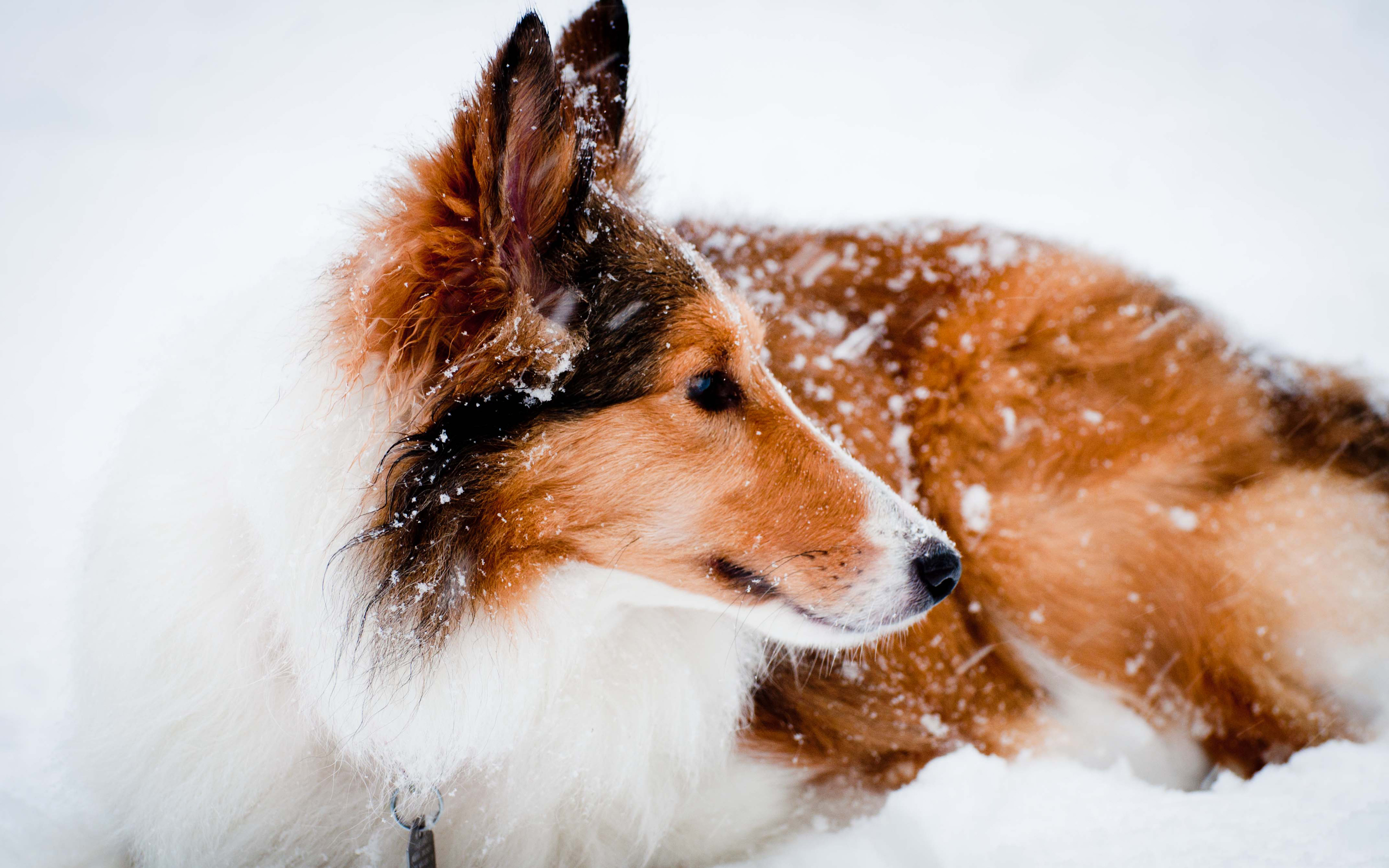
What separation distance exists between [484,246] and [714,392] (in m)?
0.61

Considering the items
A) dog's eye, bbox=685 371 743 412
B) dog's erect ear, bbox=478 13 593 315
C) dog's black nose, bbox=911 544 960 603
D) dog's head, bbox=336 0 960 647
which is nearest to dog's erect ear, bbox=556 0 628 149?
dog's head, bbox=336 0 960 647

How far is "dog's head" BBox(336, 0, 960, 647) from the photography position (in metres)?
1.36

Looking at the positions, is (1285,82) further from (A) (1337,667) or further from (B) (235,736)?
(B) (235,736)

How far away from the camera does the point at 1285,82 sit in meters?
5.87

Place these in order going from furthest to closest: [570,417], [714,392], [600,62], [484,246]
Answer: [600,62]
[714,392]
[570,417]
[484,246]

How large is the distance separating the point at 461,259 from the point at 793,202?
383 cm

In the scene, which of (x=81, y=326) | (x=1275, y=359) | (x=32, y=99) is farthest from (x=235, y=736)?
(x=32, y=99)

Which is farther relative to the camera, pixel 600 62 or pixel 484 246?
pixel 600 62

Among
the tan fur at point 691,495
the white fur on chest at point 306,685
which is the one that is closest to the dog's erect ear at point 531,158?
the tan fur at point 691,495

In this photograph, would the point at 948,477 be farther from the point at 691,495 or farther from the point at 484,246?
the point at 484,246

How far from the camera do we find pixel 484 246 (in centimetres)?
135

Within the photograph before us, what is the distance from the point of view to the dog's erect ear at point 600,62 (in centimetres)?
193

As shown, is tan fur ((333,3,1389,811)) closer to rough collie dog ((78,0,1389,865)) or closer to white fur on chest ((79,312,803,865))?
rough collie dog ((78,0,1389,865))

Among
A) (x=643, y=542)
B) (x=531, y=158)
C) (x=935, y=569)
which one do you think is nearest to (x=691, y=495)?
(x=643, y=542)
